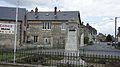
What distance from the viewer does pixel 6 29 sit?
454 inches

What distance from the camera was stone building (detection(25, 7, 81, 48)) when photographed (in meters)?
40.2

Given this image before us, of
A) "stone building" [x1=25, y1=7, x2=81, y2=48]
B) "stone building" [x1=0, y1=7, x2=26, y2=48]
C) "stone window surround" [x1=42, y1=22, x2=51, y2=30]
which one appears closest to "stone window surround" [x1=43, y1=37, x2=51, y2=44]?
"stone building" [x1=25, y1=7, x2=81, y2=48]

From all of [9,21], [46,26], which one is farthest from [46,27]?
[9,21]

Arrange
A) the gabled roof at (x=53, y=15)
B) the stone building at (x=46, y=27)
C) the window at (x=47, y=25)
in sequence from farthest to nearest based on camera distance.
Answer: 1. the window at (x=47, y=25)
2. the gabled roof at (x=53, y=15)
3. the stone building at (x=46, y=27)

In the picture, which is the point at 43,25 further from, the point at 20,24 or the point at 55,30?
the point at 20,24

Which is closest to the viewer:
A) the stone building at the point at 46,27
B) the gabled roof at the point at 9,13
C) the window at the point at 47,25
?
the gabled roof at the point at 9,13

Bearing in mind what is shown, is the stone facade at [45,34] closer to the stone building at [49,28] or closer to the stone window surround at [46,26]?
the stone building at [49,28]

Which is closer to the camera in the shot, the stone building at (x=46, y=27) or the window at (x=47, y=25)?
the stone building at (x=46, y=27)

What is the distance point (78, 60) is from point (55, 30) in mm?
28777

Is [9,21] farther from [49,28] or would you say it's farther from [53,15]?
[53,15]

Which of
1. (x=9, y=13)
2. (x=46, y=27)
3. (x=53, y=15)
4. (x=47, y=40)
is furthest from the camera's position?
(x=53, y=15)

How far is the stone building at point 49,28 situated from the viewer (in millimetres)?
40250

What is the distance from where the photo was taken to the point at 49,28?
134 feet

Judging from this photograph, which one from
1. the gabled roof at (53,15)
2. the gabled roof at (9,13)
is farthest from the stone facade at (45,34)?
the gabled roof at (9,13)
